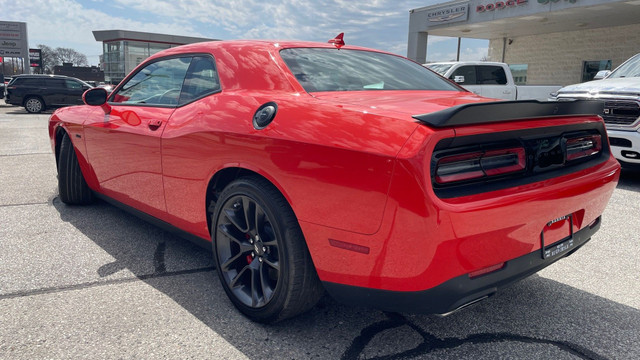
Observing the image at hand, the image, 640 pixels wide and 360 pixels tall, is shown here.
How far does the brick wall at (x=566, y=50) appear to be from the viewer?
21.8m

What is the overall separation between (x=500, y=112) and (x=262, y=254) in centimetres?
128

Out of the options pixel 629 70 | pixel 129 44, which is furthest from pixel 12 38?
pixel 629 70

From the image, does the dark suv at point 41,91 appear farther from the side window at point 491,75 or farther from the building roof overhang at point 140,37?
the building roof overhang at point 140,37

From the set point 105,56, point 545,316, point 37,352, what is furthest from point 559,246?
point 105,56

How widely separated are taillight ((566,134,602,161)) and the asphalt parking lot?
861mm

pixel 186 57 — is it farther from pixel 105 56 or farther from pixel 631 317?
pixel 105 56

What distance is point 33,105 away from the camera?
19781 millimetres

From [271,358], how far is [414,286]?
2.51ft

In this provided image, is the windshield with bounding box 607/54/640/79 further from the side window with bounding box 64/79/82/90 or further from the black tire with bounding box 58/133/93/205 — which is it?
the side window with bounding box 64/79/82/90

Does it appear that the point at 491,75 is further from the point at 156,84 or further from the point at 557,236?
the point at 557,236

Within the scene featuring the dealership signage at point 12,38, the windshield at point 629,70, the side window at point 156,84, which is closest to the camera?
the side window at point 156,84

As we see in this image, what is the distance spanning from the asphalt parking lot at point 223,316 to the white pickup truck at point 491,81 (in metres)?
8.80

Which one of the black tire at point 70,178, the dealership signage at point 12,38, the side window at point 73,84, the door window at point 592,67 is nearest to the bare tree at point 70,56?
the dealership signage at point 12,38

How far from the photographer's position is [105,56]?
57312 mm
